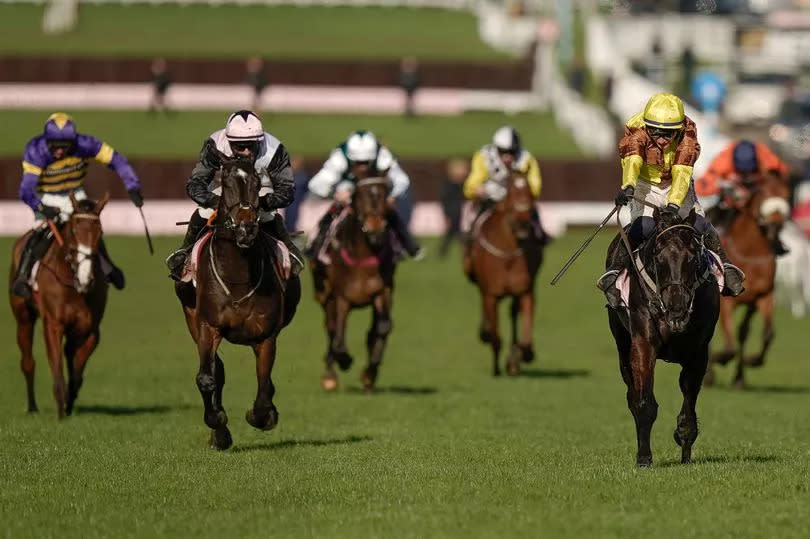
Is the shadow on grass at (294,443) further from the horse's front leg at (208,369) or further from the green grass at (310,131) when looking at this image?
the green grass at (310,131)

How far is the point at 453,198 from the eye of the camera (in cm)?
4222

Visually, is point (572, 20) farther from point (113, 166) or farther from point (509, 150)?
point (113, 166)


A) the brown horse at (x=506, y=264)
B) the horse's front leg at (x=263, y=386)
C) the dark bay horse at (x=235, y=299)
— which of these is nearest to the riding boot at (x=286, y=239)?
the dark bay horse at (x=235, y=299)

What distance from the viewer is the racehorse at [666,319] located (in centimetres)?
1273

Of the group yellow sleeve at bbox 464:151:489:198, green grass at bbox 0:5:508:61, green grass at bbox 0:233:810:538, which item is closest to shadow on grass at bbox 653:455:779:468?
green grass at bbox 0:233:810:538

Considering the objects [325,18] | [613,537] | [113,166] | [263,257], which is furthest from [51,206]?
[325,18]

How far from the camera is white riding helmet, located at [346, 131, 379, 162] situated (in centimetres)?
2028

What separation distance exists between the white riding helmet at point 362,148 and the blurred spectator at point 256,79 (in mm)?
36842

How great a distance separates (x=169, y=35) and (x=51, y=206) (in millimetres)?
52008

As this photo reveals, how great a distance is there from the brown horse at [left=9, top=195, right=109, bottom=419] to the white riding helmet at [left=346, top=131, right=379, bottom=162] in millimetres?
3386

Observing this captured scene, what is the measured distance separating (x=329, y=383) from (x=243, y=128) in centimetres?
726

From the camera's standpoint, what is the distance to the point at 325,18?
74.4 metres

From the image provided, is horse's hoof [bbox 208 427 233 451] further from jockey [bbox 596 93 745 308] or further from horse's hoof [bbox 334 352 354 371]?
horse's hoof [bbox 334 352 354 371]

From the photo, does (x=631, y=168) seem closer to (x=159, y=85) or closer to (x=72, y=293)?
(x=72, y=293)
